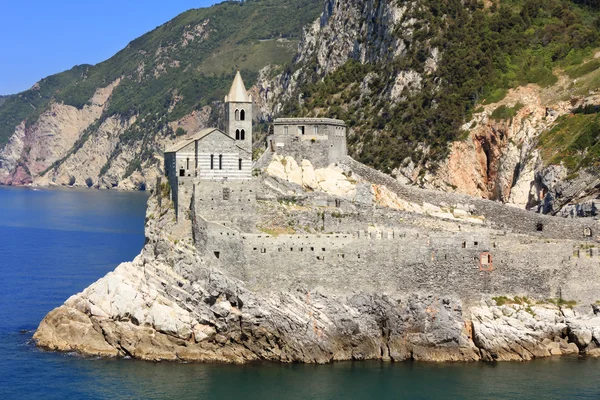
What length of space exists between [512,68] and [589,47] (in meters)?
7.75

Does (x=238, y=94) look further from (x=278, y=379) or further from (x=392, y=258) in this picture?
(x=278, y=379)

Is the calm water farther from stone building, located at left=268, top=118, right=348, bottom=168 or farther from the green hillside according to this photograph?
the green hillside

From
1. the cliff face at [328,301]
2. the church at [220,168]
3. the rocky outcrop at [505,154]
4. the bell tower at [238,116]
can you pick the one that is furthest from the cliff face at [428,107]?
the church at [220,168]

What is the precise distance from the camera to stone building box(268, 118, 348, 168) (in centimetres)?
6769

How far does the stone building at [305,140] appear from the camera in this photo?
67.7m

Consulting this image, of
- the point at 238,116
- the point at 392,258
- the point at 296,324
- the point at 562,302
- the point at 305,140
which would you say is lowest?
the point at 296,324

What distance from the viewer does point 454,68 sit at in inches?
3829

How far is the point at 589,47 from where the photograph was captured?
94.0 metres

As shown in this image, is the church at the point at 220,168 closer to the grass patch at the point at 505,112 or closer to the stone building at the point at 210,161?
the stone building at the point at 210,161

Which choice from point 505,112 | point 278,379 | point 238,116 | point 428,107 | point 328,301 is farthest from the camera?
point 428,107

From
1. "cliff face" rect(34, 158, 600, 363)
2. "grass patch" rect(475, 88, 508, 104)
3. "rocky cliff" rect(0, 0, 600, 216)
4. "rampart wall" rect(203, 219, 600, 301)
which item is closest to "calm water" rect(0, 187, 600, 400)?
"cliff face" rect(34, 158, 600, 363)

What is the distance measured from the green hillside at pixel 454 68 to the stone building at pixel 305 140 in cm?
2195

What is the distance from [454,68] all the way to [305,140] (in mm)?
34197

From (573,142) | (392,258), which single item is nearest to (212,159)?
(392,258)
